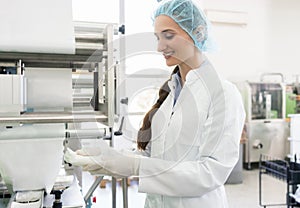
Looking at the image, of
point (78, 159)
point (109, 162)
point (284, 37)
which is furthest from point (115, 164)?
point (284, 37)

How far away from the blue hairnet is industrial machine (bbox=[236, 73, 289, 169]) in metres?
3.53

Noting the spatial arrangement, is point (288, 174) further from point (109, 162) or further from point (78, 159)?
point (78, 159)

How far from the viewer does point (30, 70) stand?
1190 millimetres

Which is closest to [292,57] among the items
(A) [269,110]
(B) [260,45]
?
(B) [260,45]

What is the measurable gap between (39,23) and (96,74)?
0.92ft

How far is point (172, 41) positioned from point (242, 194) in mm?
2885

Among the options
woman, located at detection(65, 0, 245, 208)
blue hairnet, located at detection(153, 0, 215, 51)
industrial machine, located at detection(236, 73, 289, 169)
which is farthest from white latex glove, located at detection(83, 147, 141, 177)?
industrial machine, located at detection(236, 73, 289, 169)

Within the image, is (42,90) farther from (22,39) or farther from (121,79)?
(121,79)

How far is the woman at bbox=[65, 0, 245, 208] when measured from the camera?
1027mm

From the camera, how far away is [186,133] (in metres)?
1.10

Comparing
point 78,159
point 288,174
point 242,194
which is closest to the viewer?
point 78,159

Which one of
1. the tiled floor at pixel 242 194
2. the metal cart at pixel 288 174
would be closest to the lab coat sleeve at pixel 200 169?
the metal cart at pixel 288 174

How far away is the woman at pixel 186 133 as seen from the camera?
3.37 ft

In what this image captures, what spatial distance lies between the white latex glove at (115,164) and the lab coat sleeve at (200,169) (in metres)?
0.03
